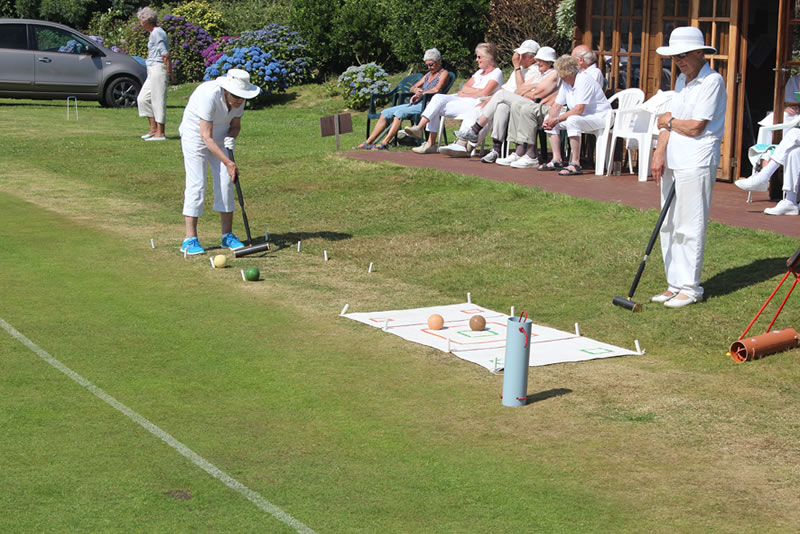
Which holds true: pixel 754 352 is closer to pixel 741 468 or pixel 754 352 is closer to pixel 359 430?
pixel 741 468

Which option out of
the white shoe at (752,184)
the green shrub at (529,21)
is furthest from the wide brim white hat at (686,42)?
the green shrub at (529,21)

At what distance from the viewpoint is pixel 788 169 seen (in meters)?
11.3

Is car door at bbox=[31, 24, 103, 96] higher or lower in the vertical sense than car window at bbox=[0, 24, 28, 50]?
lower

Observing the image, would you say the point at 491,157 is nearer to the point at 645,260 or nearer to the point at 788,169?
the point at 788,169

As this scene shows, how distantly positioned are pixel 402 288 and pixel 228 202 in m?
2.16

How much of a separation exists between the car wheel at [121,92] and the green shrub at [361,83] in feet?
15.9

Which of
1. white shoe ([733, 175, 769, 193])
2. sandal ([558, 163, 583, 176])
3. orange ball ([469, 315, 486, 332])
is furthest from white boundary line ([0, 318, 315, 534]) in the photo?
sandal ([558, 163, 583, 176])

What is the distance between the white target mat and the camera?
7.39 meters

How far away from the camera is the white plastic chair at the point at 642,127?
45.7ft

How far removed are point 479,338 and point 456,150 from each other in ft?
28.0

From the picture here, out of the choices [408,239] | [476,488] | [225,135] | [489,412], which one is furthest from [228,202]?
[476,488]

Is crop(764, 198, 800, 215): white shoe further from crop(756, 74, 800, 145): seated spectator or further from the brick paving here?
crop(756, 74, 800, 145): seated spectator

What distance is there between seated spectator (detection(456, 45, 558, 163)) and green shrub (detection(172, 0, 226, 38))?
1714 centimetres

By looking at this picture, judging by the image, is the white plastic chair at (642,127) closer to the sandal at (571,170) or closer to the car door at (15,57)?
the sandal at (571,170)
